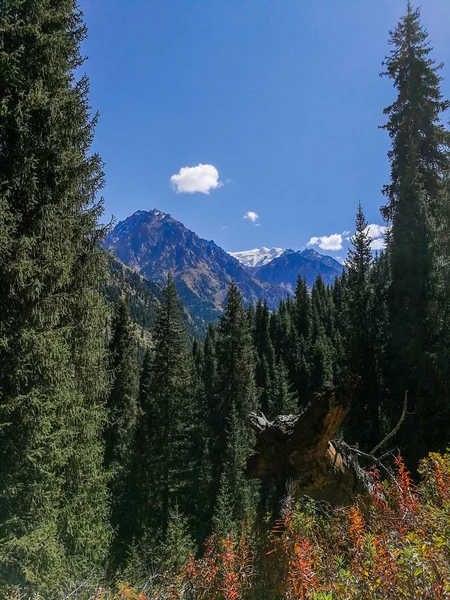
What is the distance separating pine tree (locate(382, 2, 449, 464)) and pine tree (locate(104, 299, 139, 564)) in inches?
573

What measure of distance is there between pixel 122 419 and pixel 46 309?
52.0 ft

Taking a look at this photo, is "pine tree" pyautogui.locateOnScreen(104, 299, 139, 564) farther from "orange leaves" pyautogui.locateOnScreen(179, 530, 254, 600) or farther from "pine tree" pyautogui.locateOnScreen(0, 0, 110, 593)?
"orange leaves" pyautogui.locateOnScreen(179, 530, 254, 600)

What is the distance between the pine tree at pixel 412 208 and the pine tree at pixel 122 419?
14546 millimetres

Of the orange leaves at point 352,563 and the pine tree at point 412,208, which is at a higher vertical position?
the pine tree at point 412,208

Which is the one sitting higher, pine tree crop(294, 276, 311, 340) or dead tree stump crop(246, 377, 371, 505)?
pine tree crop(294, 276, 311, 340)

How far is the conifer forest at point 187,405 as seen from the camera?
3.63 metres

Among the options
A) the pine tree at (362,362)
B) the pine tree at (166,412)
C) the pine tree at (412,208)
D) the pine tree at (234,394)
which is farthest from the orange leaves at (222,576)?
the pine tree at (234,394)

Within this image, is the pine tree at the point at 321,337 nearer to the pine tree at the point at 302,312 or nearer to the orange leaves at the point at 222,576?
the pine tree at the point at 302,312

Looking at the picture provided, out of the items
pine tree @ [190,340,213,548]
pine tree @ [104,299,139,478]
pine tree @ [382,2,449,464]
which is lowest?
pine tree @ [190,340,213,548]

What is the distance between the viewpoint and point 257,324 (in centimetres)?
6122

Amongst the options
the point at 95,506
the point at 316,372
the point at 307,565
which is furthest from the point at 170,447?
the point at 316,372

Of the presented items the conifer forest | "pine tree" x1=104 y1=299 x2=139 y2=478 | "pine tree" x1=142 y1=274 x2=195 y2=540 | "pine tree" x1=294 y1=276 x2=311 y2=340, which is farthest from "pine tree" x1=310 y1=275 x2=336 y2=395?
"pine tree" x1=104 y1=299 x2=139 y2=478

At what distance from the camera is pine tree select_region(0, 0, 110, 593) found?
6027 millimetres

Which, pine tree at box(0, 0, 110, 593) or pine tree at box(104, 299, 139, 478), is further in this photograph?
pine tree at box(104, 299, 139, 478)
